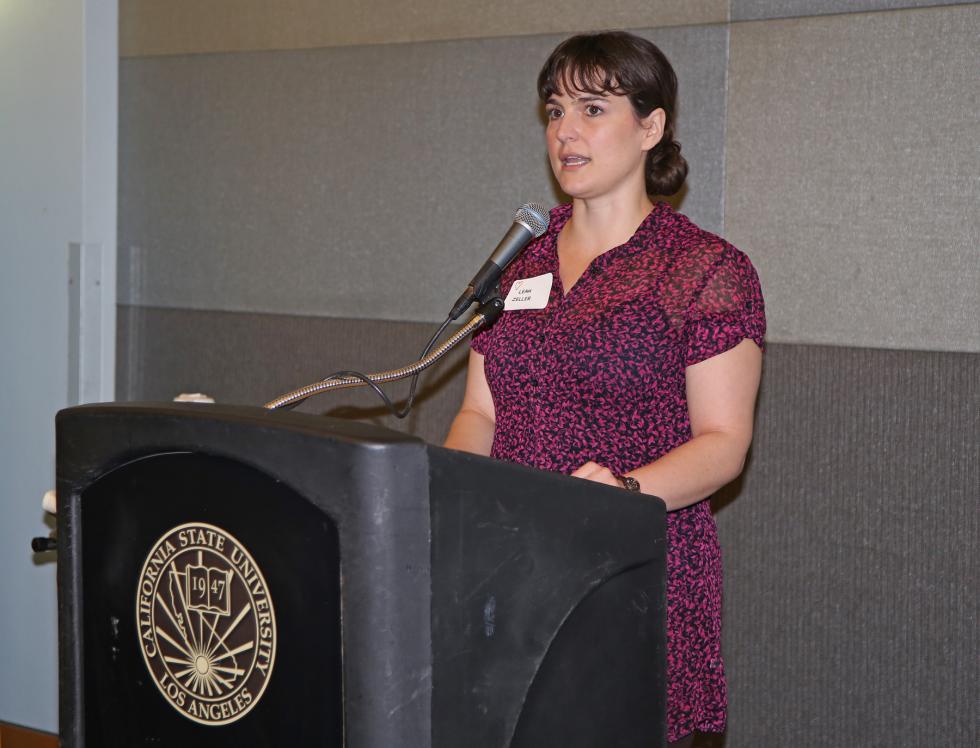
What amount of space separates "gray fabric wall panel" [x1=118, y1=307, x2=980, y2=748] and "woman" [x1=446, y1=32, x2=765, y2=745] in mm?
546

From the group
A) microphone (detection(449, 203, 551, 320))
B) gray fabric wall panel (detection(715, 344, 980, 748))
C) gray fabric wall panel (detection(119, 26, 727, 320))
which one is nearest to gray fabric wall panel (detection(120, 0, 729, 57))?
gray fabric wall panel (detection(119, 26, 727, 320))

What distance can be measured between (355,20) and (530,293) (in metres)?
1.22

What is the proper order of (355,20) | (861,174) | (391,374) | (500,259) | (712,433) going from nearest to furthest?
(391,374) < (500,259) < (712,433) < (861,174) < (355,20)

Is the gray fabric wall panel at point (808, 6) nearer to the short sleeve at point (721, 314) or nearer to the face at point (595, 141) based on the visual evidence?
the face at point (595, 141)

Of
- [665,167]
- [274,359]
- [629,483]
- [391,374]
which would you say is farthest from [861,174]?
[274,359]

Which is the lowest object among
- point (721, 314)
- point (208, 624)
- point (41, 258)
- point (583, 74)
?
point (208, 624)

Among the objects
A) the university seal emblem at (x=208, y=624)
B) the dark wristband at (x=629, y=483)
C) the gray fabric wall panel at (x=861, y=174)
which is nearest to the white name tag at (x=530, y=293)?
the dark wristband at (x=629, y=483)

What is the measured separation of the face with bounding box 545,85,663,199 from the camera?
164 centimetres

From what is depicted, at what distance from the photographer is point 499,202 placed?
2.42 meters

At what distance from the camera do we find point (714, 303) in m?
1.51

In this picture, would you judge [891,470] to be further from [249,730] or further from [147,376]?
[147,376]

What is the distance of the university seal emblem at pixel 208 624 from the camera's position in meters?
0.83

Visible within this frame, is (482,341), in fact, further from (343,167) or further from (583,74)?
(343,167)

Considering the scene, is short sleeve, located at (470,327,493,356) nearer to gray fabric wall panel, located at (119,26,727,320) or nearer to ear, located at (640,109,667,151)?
ear, located at (640,109,667,151)
